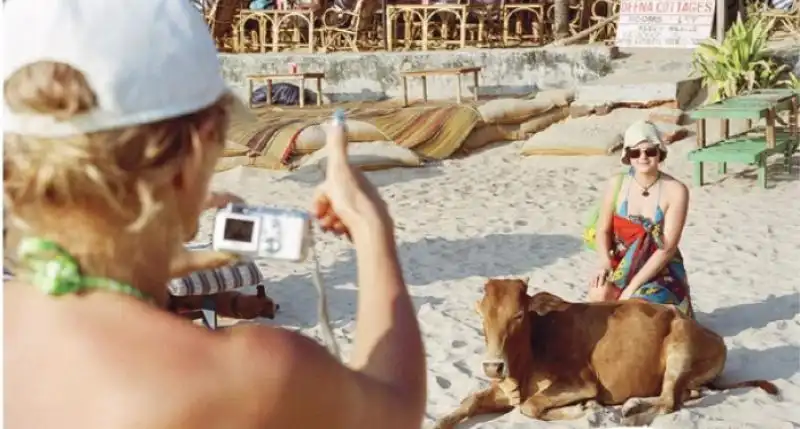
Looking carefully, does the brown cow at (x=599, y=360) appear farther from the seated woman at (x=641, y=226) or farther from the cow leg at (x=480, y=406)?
the seated woman at (x=641, y=226)

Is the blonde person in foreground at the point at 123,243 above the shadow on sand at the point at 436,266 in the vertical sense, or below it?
above

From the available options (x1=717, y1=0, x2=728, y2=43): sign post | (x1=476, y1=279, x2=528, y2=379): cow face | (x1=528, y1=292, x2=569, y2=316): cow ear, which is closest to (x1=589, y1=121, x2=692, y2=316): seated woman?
(x1=528, y1=292, x2=569, y2=316): cow ear

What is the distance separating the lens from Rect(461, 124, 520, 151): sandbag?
10320mm

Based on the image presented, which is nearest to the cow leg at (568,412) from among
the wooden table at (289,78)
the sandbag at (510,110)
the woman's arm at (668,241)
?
the woman's arm at (668,241)

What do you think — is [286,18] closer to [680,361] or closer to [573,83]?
[573,83]

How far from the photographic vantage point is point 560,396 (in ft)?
12.7

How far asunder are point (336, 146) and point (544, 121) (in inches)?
384

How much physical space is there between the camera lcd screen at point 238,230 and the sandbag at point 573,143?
843 cm

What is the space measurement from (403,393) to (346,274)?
5.22m

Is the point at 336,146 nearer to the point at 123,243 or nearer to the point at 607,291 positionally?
the point at 123,243

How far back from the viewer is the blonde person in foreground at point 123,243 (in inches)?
34.4

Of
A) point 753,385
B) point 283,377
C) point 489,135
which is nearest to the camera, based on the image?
point 283,377

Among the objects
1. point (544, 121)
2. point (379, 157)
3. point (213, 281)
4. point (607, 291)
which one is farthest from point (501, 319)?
point (544, 121)

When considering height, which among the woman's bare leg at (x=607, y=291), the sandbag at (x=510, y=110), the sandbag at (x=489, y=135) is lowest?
the sandbag at (x=489, y=135)
